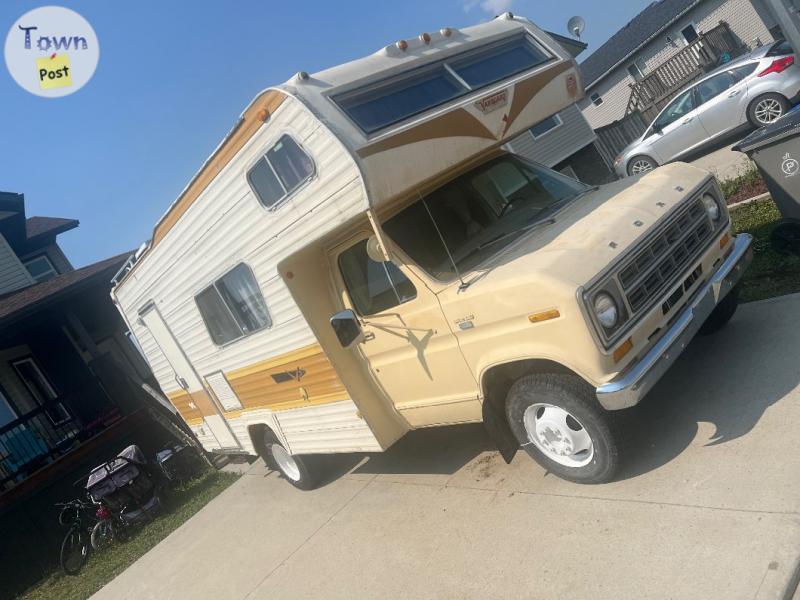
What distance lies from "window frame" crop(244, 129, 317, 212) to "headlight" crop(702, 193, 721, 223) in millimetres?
2860

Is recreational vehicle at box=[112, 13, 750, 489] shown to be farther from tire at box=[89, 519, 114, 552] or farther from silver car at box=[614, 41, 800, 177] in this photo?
silver car at box=[614, 41, 800, 177]

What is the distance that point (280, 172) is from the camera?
484 cm

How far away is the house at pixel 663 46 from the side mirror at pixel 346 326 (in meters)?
18.5

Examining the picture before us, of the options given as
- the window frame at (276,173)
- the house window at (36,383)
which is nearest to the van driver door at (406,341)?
the window frame at (276,173)

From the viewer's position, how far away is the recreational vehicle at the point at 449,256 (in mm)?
3824

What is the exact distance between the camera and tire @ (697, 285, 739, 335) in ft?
16.6

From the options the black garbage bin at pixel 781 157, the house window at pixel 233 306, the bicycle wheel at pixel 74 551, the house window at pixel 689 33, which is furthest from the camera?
the house window at pixel 689 33

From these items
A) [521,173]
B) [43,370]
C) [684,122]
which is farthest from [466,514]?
[43,370]

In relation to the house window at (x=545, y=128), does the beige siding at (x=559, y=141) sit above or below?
below

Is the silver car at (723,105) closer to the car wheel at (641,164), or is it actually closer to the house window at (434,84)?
the car wheel at (641,164)

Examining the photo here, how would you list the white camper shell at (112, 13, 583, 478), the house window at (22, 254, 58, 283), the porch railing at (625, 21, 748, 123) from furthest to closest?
the porch railing at (625, 21, 748, 123) < the house window at (22, 254, 58, 283) < the white camper shell at (112, 13, 583, 478)

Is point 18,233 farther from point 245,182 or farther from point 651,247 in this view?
point 651,247

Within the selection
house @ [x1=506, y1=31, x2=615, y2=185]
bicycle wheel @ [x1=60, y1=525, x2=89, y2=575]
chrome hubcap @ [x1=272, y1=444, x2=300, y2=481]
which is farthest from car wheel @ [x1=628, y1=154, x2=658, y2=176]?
bicycle wheel @ [x1=60, y1=525, x2=89, y2=575]

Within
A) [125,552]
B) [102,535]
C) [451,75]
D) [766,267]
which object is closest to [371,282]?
[451,75]
